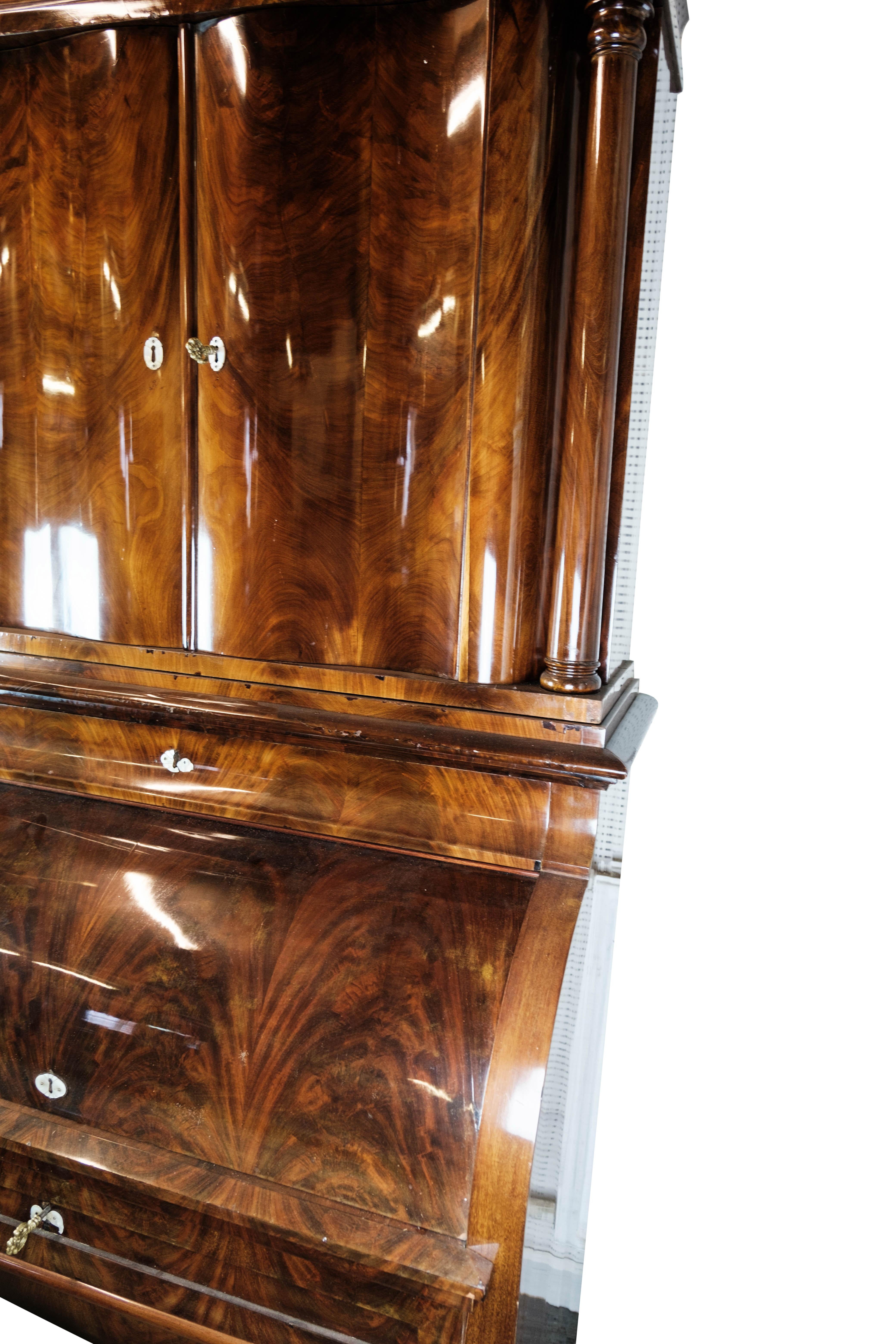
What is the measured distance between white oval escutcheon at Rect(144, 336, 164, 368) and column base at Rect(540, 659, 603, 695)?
30.5 inches

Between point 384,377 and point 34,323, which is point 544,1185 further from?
point 34,323

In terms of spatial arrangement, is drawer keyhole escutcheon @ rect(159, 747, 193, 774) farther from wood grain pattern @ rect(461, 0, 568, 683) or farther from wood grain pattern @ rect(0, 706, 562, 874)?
wood grain pattern @ rect(461, 0, 568, 683)

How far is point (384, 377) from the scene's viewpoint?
134 centimetres

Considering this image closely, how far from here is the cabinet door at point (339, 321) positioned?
1.26 meters

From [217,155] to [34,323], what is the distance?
43 cm

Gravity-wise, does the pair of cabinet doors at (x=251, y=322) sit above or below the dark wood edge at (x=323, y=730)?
above

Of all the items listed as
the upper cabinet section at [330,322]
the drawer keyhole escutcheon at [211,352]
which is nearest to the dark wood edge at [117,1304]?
the upper cabinet section at [330,322]

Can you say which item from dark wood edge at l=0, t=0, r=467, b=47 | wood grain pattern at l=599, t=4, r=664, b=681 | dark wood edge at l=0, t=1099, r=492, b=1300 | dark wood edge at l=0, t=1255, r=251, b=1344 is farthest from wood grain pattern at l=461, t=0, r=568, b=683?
dark wood edge at l=0, t=1255, r=251, b=1344

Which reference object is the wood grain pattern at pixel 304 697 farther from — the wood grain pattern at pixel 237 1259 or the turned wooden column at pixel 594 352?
the wood grain pattern at pixel 237 1259

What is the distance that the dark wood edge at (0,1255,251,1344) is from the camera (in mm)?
1190

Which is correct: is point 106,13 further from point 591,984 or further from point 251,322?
point 591,984

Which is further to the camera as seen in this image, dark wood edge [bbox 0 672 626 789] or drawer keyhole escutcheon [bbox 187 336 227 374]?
drawer keyhole escutcheon [bbox 187 336 227 374]

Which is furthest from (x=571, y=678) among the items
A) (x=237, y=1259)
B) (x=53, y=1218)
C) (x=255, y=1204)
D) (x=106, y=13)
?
(x=106, y=13)

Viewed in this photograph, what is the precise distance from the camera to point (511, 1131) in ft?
3.46
